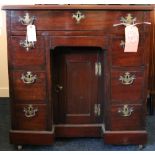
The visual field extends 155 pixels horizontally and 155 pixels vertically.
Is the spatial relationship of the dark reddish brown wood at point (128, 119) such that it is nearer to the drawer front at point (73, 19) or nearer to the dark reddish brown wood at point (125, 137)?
the dark reddish brown wood at point (125, 137)

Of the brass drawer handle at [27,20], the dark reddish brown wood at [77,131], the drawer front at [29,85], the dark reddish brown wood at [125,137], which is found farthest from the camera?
the dark reddish brown wood at [77,131]

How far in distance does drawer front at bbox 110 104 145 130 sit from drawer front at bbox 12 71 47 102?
0.46m

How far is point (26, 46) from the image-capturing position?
5.43 ft

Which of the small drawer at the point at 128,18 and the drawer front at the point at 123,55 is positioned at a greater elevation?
the small drawer at the point at 128,18

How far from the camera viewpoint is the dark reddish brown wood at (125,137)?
1.82 m

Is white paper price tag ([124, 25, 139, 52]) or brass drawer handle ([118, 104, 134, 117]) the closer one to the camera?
white paper price tag ([124, 25, 139, 52])

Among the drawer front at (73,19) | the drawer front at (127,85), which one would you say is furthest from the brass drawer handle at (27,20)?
the drawer front at (127,85)

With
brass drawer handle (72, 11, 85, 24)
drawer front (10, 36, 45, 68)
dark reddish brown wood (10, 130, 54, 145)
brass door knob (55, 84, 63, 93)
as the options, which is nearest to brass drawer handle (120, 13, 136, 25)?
brass drawer handle (72, 11, 85, 24)

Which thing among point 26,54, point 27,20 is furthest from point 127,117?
point 27,20

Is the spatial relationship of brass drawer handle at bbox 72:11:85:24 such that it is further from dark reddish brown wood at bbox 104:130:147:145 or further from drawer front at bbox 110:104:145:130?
dark reddish brown wood at bbox 104:130:147:145

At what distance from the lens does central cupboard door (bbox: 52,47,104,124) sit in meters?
1.81

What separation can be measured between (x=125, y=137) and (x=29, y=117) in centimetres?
62

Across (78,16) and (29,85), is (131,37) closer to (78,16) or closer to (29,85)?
(78,16)

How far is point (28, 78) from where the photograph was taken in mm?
1713
